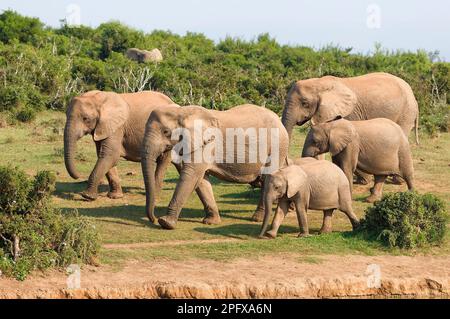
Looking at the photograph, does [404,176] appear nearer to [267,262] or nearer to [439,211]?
[439,211]

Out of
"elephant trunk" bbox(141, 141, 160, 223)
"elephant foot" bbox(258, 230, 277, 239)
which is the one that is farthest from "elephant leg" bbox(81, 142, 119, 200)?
"elephant foot" bbox(258, 230, 277, 239)

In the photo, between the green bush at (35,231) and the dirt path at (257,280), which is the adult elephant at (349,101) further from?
the green bush at (35,231)

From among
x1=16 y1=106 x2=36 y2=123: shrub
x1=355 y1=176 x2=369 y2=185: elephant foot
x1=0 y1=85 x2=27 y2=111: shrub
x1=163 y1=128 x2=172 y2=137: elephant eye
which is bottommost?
x1=355 y1=176 x2=369 y2=185: elephant foot

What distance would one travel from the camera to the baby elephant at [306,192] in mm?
13078

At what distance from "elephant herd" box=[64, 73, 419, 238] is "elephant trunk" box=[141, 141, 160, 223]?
0.01 meters

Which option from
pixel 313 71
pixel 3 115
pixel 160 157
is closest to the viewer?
pixel 160 157

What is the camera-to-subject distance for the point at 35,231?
1195cm

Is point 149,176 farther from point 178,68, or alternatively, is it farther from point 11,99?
point 178,68

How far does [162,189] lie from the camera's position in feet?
55.5

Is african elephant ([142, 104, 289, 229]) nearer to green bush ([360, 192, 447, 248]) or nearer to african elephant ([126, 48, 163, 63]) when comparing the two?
green bush ([360, 192, 447, 248])

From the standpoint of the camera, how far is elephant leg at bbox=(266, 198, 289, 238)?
13.2 m
